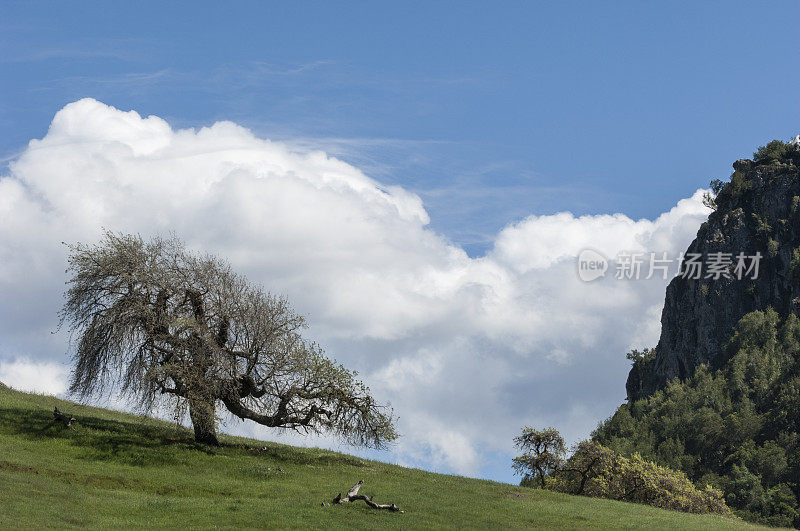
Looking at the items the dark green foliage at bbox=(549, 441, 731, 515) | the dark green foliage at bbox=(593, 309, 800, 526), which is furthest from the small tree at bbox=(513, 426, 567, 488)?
the dark green foliage at bbox=(593, 309, 800, 526)

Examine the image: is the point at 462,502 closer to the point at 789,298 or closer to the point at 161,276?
the point at 161,276

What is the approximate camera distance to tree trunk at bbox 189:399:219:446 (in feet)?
155

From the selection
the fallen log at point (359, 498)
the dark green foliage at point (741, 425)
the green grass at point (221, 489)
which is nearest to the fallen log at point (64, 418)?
the green grass at point (221, 489)

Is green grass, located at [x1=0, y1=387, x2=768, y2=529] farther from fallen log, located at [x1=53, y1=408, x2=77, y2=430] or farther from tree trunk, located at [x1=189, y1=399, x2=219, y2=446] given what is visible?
tree trunk, located at [x1=189, y1=399, x2=219, y2=446]

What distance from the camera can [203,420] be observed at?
48.9 meters

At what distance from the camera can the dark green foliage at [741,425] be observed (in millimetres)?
131875

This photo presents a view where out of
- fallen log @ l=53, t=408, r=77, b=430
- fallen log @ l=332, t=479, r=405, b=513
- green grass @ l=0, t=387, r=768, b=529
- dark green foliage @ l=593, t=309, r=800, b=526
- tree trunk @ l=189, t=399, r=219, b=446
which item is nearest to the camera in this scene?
green grass @ l=0, t=387, r=768, b=529

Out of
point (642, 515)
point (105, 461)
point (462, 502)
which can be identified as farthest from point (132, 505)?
point (642, 515)

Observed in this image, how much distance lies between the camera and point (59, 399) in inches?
2393

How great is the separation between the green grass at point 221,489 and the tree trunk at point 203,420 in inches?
34.4

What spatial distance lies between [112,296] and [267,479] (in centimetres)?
1585

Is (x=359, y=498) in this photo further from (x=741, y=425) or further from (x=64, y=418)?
(x=741, y=425)

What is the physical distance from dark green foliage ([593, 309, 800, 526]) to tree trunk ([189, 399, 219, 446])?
99.3 metres

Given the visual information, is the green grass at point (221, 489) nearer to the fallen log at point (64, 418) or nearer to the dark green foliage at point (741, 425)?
the fallen log at point (64, 418)
